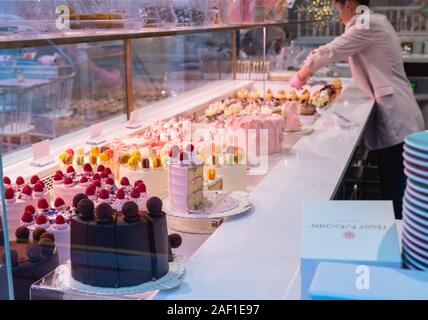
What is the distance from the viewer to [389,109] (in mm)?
3611

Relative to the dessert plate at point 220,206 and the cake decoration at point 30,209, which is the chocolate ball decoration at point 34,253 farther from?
the dessert plate at point 220,206

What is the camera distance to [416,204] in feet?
3.43

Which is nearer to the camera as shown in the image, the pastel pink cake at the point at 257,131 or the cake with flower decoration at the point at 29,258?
the cake with flower decoration at the point at 29,258

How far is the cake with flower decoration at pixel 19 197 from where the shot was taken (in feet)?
5.14

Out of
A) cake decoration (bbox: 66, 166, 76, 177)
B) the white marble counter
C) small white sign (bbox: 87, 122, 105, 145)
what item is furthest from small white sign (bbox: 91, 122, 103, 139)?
the white marble counter

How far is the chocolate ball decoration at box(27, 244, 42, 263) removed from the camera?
1328 millimetres

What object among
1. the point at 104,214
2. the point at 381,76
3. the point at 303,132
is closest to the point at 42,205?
the point at 104,214

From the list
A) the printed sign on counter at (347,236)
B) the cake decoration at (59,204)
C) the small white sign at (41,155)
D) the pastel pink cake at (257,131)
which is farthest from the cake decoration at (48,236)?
the pastel pink cake at (257,131)

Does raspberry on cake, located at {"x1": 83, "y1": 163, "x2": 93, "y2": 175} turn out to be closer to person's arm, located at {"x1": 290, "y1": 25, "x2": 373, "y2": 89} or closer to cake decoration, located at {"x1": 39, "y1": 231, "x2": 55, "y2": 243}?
cake decoration, located at {"x1": 39, "y1": 231, "x2": 55, "y2": 243}

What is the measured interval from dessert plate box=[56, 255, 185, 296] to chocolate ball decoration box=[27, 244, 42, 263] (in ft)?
0.17

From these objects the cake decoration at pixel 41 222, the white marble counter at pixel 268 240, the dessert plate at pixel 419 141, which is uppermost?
the dessert plate at pixel 419 141

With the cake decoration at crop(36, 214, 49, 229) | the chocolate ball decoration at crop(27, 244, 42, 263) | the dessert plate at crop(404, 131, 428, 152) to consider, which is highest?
the dessert plate at crop(404, 131, 428, 152)

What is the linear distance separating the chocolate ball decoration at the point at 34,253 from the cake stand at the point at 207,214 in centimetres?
48

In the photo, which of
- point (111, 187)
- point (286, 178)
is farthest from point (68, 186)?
point (286, 178)
